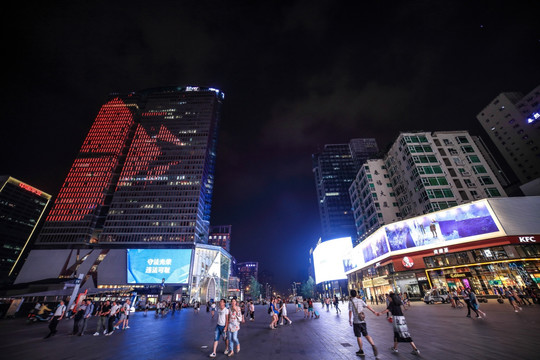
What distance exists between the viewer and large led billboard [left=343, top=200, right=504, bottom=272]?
29.6m

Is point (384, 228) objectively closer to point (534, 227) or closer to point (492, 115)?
point (534, 227)

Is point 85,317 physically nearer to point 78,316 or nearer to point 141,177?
point 78,316

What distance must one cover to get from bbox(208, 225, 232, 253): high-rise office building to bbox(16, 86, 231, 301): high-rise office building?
59298 millimetres

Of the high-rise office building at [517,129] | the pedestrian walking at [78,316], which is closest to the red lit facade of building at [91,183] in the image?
the pedestrian walking at [78,316]

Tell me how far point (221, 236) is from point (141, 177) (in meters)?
87.4

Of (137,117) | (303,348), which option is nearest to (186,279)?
(303,348)

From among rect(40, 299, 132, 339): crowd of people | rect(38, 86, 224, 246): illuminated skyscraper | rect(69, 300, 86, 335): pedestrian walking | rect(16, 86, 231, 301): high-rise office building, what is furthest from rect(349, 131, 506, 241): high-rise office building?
rect(38, 86, 224, 246): illuminated skyscraper

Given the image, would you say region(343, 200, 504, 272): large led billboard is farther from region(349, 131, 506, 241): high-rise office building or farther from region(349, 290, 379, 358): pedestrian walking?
region(349, 290, 379, 358): pedestrian walking

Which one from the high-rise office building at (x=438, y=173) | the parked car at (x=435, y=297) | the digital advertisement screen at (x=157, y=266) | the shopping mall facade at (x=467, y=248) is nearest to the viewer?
the shopping mall facade at (x=467, y=248)

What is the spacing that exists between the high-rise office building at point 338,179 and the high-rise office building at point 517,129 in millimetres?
57938

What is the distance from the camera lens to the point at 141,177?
3986 inches

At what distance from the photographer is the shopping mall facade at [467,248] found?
27078 mm

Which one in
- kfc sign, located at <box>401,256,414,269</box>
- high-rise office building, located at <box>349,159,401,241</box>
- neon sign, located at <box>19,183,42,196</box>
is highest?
neon sign, located at <box>19,183,42,196</box>

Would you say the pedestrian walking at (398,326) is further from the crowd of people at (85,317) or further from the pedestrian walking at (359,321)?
the crowd of people at (85,317)
